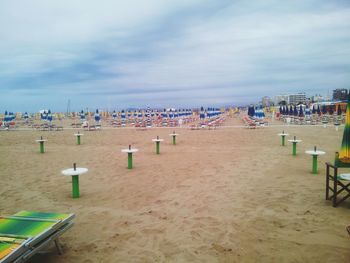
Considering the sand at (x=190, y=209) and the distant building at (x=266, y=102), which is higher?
the distant building at (x=266, y=102)

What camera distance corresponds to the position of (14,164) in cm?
929

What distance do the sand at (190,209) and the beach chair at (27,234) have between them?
1.32 feet

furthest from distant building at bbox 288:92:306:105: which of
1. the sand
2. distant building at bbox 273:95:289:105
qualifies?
the sand

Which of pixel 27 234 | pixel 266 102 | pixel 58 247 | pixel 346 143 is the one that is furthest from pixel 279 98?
pixel 27 234

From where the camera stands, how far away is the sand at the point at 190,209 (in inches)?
133

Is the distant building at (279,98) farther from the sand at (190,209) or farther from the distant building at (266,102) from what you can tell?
the sand at (190,209)

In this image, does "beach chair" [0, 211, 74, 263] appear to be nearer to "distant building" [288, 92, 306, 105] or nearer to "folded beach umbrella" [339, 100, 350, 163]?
"folded beach umbrella" [339, 100, 350, 163]

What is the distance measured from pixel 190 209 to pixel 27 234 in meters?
2.59

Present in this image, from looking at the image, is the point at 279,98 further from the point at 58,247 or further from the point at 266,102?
the point at 58,247

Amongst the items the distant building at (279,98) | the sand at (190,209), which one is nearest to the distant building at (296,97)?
the distant building at (279,98)

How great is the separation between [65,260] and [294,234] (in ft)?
9.73

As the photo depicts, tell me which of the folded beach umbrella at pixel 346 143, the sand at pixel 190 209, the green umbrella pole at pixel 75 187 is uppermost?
the folded beach umbrella at pixel 346 143

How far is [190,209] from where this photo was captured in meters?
4.77

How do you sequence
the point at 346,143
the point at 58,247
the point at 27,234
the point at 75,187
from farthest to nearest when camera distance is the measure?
the point at 75,187
the point at 346,143
the point at 58,247
the point at 27,234
